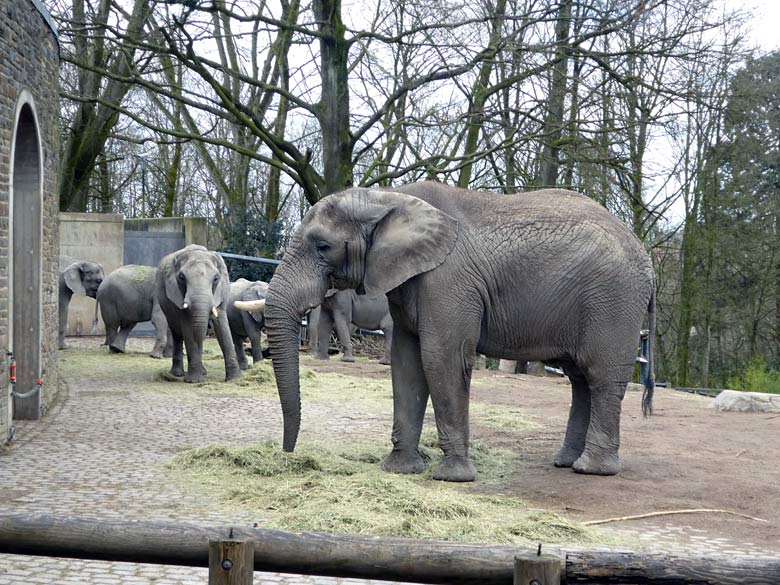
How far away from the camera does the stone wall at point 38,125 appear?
927 cm

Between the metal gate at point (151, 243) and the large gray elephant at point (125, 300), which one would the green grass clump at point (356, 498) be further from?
the metal gate at point (151, 243)

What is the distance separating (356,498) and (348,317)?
14449mm

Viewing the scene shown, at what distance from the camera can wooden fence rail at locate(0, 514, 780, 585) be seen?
3740 millimetres

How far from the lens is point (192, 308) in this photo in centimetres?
1491

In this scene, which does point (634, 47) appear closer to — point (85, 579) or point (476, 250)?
point (476, 250)

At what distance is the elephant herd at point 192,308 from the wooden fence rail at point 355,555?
1085cm

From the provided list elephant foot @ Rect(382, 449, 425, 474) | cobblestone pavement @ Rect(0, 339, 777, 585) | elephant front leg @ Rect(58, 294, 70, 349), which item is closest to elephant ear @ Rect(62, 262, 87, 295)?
elephant front leg @ Rect(58, 294, 70, 349)

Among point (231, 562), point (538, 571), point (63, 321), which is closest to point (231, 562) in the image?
point (231, 562)

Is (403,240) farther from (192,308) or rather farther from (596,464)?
(192,308)

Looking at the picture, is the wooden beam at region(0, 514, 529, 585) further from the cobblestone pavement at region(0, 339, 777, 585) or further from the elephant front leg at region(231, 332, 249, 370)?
the elephant front leg at region(231, 332, 249, 370)

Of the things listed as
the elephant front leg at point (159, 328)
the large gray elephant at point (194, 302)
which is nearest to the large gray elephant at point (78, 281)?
the elephant front leg at point (159, 328)

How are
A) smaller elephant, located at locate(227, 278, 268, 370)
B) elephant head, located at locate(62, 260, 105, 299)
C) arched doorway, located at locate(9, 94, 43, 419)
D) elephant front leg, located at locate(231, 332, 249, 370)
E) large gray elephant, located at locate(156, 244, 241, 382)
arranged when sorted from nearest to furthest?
arched doorway, located at locate(9, 94, 43, 419), large gray elephant, located at locate(156, 244, 241, 382), smaller elephant, located at locate(227, 278, 268, 370), elephant front leg, located at locate(231, 332, 249, 370), elephant head, located at locate(62, 260, 105, 299)

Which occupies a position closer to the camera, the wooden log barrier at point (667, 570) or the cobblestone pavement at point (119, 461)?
the wooden log barrier at point (667, 570)

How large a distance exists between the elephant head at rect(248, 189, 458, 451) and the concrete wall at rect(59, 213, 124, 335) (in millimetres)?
19125
